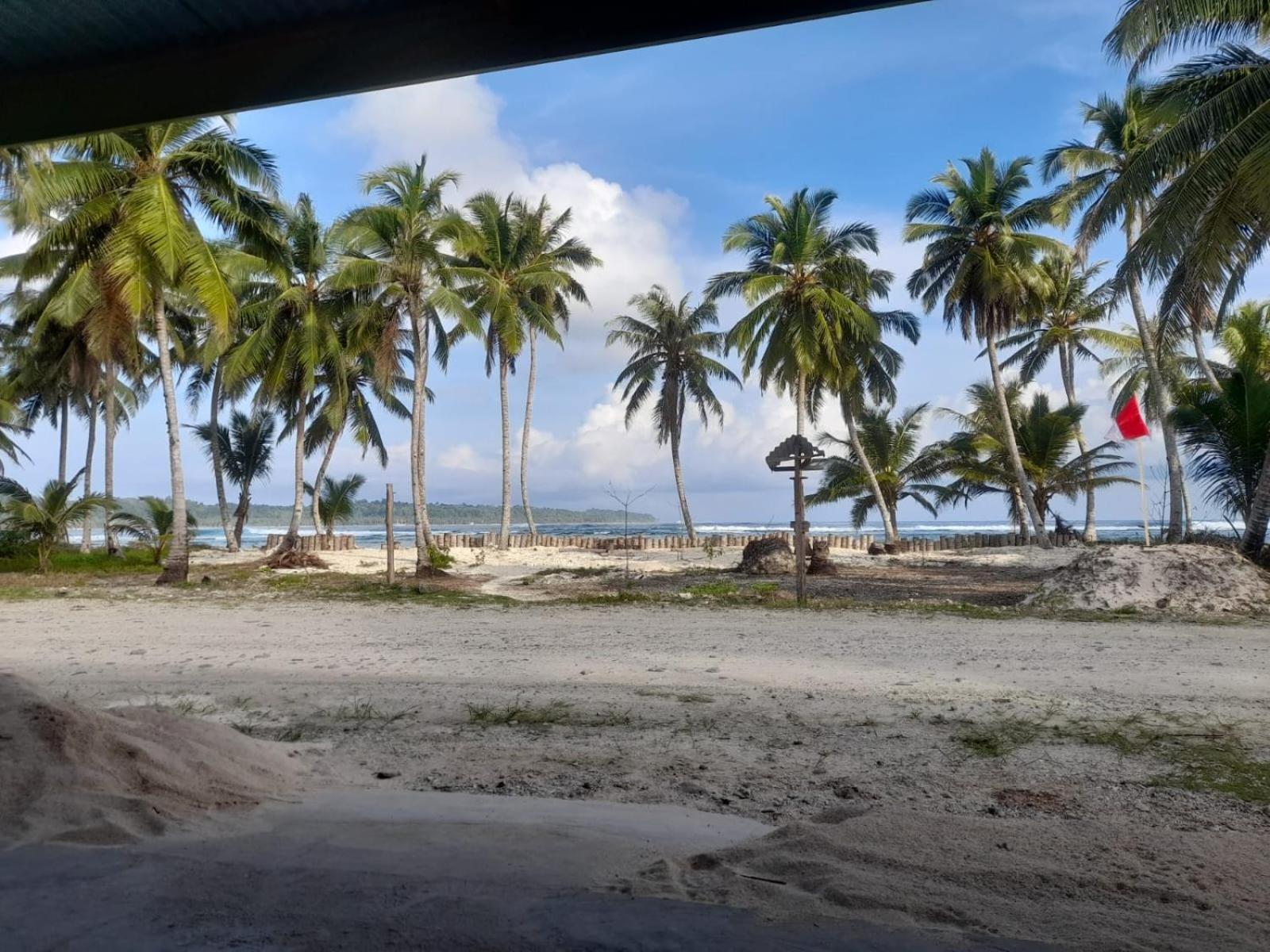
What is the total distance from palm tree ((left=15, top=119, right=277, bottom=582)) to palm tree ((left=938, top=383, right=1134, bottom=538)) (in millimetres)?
25078

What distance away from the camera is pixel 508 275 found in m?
27.8

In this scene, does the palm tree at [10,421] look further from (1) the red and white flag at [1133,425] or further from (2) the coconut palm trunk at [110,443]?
(1) the red and white flag at [1133,425]

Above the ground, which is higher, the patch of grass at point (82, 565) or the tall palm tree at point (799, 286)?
the tall palm tree at point (799, 286)

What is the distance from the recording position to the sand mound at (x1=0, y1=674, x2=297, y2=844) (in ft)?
11.1

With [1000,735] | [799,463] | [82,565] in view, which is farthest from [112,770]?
[82,565]

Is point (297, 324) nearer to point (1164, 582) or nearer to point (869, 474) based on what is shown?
point (869, 474)

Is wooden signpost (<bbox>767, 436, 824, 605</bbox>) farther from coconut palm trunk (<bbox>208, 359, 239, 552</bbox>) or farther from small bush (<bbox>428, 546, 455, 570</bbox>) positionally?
coconut palm trunk (<bbox>208, 359, 239, 552</bbox>)

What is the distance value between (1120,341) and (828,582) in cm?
2039

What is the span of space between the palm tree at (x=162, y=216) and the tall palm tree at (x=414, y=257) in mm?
2691

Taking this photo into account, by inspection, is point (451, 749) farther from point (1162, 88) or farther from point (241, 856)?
point (1162, 88)

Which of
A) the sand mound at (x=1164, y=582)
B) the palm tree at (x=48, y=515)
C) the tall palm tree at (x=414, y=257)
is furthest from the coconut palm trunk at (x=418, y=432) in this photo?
the sand mound at (x=1164, y=582)

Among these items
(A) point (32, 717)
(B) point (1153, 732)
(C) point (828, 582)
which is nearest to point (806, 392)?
(C) point (828, 582)

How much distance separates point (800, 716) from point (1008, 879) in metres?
2.72

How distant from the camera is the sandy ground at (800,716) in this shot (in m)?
3.13
